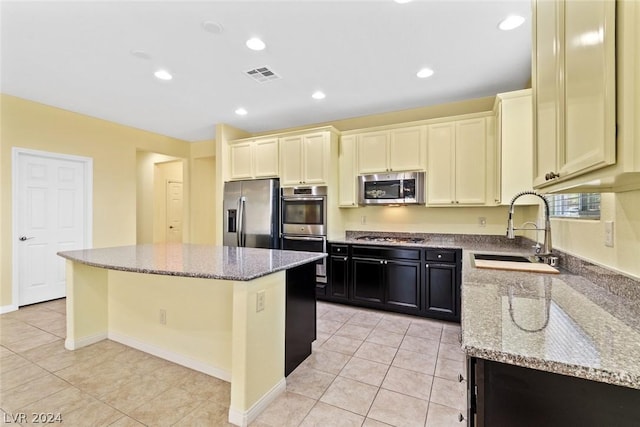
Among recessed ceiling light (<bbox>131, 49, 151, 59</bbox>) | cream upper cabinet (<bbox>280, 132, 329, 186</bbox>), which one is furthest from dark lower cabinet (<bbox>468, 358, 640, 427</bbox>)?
recessed ceiling light (<bbox>131, 49, 151, 59</bbox>)

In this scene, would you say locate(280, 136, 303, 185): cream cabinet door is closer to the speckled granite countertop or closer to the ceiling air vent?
the ceiling air vent

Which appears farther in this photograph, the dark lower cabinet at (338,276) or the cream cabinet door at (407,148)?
the dark lower cabinet at (338,276)

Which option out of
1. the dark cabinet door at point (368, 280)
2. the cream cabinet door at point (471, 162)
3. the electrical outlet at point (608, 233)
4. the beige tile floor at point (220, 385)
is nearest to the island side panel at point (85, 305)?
the beige tile floor at point (220, 385)

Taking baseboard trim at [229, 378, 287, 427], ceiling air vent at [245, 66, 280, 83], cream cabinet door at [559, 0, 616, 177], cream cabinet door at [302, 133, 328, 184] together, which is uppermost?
ceiling air vent at [245, 66, 280, 83]

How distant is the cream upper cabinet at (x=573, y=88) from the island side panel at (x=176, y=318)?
81.0 inches

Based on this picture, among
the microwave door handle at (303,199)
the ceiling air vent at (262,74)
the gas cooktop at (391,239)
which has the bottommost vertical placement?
the gas cooktop at (391,239)

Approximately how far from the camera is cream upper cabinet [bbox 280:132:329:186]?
13.1ft

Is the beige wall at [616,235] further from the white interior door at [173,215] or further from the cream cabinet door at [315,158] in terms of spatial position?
the white interior door at [173,215]

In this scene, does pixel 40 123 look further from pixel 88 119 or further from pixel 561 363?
pixel 561 363

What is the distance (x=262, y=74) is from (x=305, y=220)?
1.94 metres

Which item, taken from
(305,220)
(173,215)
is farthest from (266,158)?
(173,215)

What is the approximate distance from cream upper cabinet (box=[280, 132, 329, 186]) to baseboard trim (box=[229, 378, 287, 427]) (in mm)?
2668

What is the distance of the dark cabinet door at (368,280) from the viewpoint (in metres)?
3.57

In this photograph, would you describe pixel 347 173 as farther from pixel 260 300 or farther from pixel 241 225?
pixel 260 300
